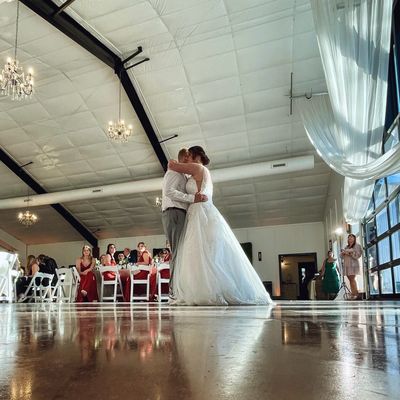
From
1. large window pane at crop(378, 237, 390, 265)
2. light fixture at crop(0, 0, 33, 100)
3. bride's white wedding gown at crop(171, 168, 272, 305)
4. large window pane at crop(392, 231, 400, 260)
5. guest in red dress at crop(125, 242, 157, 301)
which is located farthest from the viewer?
guest in red dress at crop(125, 242, 157, 301)

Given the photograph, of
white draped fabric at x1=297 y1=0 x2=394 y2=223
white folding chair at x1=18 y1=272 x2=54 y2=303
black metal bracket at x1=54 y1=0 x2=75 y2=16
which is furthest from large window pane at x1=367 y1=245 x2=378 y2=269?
black metal bracket at x1=54 y1=0 x2=75 y2=16

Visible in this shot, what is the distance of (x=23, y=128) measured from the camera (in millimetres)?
10180

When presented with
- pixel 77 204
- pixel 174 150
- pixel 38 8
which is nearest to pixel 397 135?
pixel 38 8

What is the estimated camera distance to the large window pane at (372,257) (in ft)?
21.6

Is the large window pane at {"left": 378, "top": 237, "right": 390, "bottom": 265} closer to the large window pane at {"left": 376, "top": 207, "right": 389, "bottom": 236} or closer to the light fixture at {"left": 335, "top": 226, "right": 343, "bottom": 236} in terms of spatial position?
the large window pane at {"left": 376, "top": 207, "right": 389, "bottom": 236}

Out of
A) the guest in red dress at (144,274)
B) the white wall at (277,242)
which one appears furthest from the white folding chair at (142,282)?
the white wall at (277,242)

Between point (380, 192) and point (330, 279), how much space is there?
6.85ft

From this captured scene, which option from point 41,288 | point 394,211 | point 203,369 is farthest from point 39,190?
point 203,369

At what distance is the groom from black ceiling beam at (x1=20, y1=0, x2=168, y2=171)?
4.61 metres

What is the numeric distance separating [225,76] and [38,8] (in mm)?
3521

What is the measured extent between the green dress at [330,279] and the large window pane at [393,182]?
2527 mm

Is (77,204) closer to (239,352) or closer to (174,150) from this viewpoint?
(174,150)

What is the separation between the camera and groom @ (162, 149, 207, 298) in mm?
3377

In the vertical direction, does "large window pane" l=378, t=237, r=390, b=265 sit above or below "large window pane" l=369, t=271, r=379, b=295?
above
